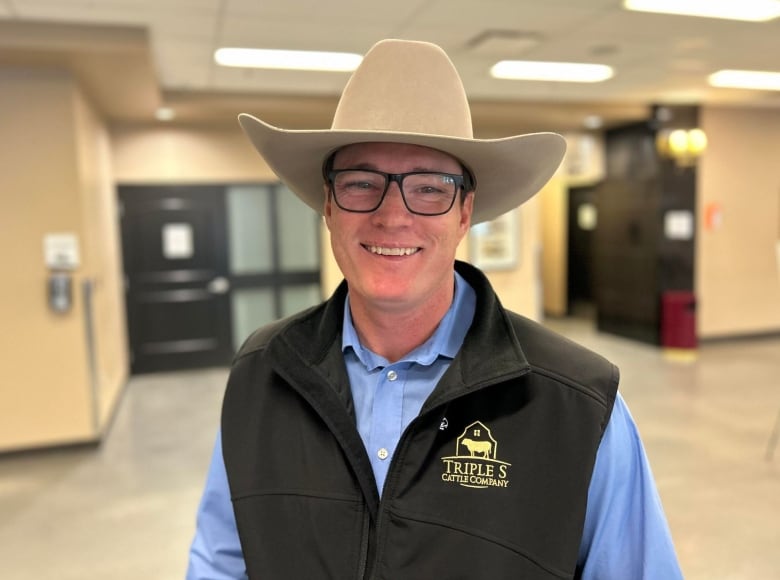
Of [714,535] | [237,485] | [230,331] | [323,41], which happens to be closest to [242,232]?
[230,331]

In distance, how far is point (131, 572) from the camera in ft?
9.36

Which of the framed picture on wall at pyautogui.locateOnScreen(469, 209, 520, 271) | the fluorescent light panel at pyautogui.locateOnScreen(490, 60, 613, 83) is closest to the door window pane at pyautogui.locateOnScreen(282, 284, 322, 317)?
the framed picture on wall at pyautogui.locateOnScreen(469, 209, 520, 271)

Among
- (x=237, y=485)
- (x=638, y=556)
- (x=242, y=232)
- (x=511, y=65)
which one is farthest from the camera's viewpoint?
(x=242, y=232)

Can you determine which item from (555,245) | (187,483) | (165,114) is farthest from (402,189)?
(555,245)

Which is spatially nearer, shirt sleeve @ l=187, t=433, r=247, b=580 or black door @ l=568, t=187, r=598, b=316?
shirt sleeve @ l=187, t=433, r=247, b=580

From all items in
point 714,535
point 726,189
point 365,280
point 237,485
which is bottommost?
point 714,535

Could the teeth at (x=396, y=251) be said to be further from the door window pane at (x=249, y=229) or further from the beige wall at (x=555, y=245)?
the beige wall at (x=555, y=245)

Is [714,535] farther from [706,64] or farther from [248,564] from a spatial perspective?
[706,64]

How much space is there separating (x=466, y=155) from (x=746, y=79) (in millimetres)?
5795

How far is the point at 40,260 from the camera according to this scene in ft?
13.8

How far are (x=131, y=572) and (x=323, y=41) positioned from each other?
3264 millimetres

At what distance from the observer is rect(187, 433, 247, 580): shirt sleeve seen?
111 cm

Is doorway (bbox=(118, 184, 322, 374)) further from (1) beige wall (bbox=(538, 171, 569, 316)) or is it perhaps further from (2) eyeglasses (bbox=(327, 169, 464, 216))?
(2) eyeglasses (bbox=(327, 169, 464, 216))

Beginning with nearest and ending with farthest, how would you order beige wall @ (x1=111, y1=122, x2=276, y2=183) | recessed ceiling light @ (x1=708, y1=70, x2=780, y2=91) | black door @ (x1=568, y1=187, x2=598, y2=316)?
recessed ceiling light @ (x1=708, y1=70, x2=780, y2=91)
beige wall @ (x1=111, y1=122, x2=276, y2=183)
black door @ (x1=568, y1=187, x2=598, y2=316)
